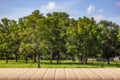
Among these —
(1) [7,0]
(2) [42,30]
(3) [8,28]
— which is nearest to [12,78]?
(1) [7,0]

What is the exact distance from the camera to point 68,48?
38750 millimetres

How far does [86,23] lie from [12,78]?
1379 inches

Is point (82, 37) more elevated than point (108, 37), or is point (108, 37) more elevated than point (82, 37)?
point (108, 37)

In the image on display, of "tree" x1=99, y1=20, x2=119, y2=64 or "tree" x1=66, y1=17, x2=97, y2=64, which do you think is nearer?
"tree" x1=66, y1=17, x2=97, y2=64

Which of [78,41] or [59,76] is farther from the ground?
[78,41]

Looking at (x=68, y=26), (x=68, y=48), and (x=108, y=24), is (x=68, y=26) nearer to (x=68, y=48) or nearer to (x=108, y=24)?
(x=68, y=48)

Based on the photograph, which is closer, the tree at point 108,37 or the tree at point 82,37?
the tree at point 82,37

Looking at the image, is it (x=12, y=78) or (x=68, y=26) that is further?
(x=68, y=26)

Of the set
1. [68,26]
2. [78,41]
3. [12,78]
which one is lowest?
[12,78]

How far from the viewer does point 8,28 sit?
41.2 metres

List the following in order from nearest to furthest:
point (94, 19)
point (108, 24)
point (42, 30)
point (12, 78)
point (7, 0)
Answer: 1. point (12, 78)
2. point (7, 0)
3. point (42, 30)
4. point (94, 19)
5. point (108, 24)

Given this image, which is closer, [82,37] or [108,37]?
[82,37]

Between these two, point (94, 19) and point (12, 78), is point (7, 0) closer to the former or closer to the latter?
point (12, 78)

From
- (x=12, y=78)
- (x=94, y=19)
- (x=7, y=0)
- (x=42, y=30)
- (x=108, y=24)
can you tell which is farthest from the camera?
(x=108, y=24)
